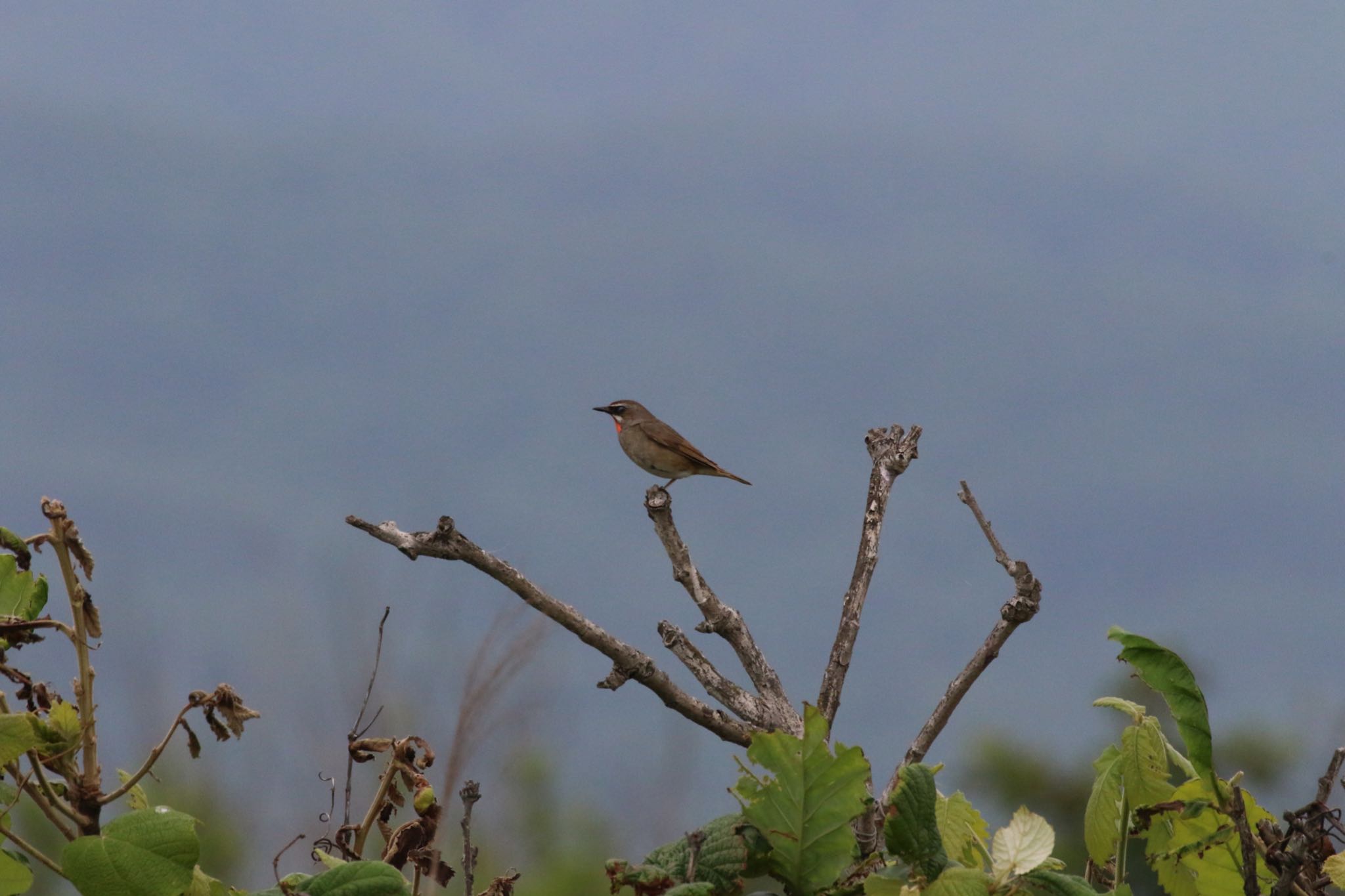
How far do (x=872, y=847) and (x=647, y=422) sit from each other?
8.37m

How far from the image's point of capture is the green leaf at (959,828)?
74.3 inches

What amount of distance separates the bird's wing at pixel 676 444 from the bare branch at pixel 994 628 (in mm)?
7054

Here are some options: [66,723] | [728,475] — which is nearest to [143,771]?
[66,723]

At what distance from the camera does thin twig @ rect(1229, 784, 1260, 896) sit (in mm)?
1705

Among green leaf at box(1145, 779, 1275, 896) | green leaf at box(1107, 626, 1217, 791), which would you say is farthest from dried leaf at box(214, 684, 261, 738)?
green leaf at box(1145, 779, 1275, 896)

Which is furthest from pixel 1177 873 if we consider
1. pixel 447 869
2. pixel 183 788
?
pixel 183 788

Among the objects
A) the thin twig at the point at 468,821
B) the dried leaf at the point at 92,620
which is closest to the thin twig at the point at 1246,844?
the thin twig at the point at 468,821

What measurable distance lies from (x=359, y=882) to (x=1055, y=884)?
35.5 inches

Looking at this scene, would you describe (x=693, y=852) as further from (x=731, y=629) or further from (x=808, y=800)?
(x=731, y=629)

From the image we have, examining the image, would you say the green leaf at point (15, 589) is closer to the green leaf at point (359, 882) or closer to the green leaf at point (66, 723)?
the green leaf at point (66, 723)

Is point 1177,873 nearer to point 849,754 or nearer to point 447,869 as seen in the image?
point 849,754

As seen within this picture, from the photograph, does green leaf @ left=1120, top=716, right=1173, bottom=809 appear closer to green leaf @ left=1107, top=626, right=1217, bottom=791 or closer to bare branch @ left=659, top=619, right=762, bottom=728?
green leaf @ left=1107, top=626, right=1217, bottom=791

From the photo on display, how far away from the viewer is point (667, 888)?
1.64 meters

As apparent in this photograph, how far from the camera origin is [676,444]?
32.6ft
